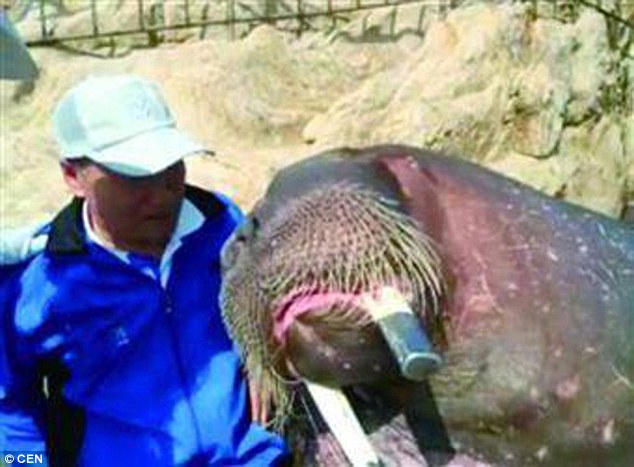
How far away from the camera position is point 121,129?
3549mm

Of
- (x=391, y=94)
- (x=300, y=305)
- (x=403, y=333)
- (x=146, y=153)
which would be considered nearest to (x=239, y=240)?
(x=300, y=305)

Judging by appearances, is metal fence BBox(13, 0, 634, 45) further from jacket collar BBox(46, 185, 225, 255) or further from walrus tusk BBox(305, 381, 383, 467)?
walrus tusk BBox(305, 381, 383, 467)

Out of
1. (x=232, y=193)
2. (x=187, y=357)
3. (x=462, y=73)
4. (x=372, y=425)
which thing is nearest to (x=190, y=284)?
(x=187, y=357)

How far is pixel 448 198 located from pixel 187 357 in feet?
3.17

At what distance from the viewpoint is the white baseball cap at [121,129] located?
3455 mm

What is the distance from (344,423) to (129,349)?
39.5 inches

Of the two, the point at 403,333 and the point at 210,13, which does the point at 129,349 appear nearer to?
the point at 403,333

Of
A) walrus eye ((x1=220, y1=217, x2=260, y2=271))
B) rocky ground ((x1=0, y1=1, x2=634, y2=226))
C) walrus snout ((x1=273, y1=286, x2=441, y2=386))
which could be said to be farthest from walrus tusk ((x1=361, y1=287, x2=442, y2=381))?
rocky ground ((x1=0, y1=1, x2=634, y2=226))

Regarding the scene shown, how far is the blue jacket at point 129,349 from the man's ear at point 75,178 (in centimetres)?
3

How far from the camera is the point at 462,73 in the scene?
670 cm

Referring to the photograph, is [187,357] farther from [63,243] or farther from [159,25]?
[159,25]

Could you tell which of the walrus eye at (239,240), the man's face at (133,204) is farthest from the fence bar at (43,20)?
the walrus eye at (239,240)

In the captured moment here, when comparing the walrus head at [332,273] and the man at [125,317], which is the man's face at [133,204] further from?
the walrus head at [332,273]

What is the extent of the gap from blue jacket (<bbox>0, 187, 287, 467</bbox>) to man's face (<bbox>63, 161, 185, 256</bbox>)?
5 cm
